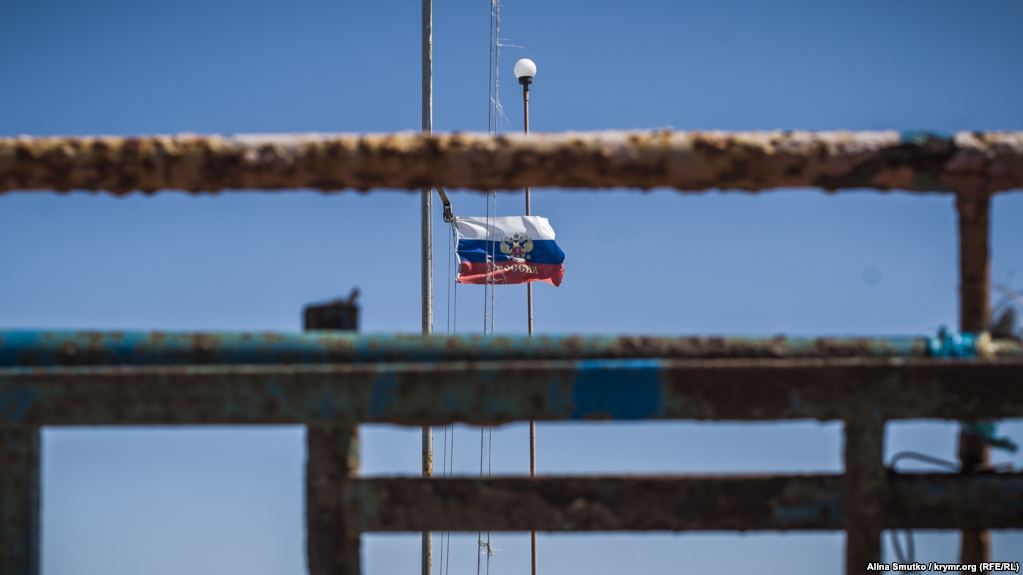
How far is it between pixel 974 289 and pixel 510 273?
17977mm

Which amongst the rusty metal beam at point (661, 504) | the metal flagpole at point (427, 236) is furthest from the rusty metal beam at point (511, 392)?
the metal flagpole at point (427, 236)

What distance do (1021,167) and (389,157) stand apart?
1.32 metres

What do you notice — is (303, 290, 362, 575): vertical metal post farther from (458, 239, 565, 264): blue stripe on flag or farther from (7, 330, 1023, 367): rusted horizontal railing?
(458, 239, 565, 264): blue stripe on flag

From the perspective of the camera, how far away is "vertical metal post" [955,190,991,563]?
2.28 m

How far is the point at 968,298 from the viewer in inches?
92.0

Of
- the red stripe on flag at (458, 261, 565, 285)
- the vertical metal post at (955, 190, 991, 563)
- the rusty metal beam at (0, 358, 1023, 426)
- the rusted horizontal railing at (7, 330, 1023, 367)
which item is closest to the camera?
the rusty metal beam at (0, 358, 1023, 426)

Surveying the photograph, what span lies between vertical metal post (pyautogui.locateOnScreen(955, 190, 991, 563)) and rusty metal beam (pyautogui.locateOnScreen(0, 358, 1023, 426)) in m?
0.24

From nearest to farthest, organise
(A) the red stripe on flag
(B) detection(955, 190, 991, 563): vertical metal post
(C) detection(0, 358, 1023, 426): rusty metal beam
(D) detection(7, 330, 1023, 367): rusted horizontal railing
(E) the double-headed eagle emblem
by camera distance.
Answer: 1. (C) detection(0, 358, 1023, 426): rusty metal beam
2. (D) detection(7, 330, 1023, 367): rusted horizontal railing
3. (B) detection(955, 190, 991, 563): vertical metal post
4. (A) the red stripe on flag
5. (E) the double-headed eagle emblem

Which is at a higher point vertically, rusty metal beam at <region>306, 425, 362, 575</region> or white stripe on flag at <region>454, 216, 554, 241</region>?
white stripe on flag at <region>454, 216, 554, 241</region>

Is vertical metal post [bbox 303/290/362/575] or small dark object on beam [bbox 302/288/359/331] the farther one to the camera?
small dark object on beam [bbox 302/288/359/331]

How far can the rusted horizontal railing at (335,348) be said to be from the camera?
2.17 meters

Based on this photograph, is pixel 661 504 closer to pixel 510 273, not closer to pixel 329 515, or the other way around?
pixel 329 515

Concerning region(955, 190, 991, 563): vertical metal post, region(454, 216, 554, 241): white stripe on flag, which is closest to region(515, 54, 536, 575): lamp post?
region(454, 216, 554, 241): white stripe on flag

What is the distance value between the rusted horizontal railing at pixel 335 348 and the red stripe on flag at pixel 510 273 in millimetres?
17382
